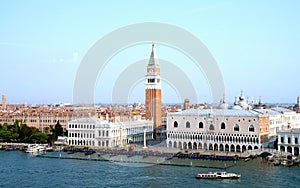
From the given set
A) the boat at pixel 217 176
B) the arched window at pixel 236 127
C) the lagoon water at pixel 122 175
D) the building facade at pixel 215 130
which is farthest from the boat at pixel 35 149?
the boat at pixel 217 176

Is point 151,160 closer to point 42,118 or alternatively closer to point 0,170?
point 0,170

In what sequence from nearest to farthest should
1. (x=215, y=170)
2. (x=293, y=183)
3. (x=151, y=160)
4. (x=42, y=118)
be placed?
(x=293, y=183) < (x=215, y=170) < (x=151, y=160) < (x=42, y=118)

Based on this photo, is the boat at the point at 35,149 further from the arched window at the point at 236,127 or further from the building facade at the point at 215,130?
the arched window at the point at 236,127

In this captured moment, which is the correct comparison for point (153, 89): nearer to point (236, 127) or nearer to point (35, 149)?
point (236, 127)

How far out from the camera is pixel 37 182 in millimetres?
19328

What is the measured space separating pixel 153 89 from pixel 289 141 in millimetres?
12824

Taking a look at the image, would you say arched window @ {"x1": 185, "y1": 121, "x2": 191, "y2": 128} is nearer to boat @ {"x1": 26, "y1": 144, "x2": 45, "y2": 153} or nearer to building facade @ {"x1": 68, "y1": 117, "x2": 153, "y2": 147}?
building facade @ {"x1": 68, "y1": 117, "x2": 153, "y2": 147}

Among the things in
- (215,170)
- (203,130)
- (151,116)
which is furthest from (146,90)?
(215,170)

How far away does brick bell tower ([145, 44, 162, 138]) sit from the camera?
1382 inches

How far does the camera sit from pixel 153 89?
1404 inches

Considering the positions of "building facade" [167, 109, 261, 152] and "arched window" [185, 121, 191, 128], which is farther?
"arched window" [185, 121, 191, 128]

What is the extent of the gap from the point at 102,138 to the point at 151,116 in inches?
293

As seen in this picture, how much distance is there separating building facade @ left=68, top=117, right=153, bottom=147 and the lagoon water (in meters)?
5.81

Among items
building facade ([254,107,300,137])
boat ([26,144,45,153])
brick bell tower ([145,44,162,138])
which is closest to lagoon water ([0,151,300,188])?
boat ([26,144,45,153])
